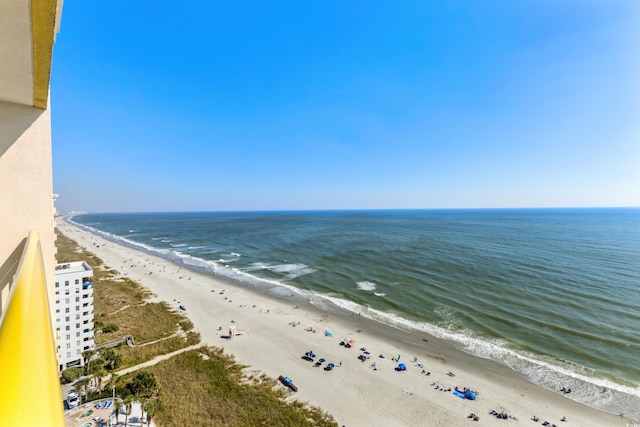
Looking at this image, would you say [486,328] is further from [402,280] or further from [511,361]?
[402,280]

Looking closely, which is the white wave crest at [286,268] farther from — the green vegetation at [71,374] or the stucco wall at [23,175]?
the stucco wall at [23,175]

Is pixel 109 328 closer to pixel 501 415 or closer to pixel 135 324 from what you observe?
pixel 135 324

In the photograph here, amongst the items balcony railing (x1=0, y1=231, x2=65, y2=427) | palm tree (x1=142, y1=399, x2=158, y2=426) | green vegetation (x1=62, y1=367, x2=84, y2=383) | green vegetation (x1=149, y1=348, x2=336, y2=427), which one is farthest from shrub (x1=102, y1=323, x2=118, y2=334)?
balcony railing (x1=0, y1=231, x2=65, y2=427)

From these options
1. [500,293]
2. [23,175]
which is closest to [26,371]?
[23,175]

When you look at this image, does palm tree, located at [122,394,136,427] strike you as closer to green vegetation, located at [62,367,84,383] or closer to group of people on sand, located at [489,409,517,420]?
green vegetation, located at [62,367,84,383]

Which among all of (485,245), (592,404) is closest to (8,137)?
(592,404)

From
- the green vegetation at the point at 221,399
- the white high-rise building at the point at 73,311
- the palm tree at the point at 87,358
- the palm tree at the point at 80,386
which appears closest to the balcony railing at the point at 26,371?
the green vegetation at the point at 221,399

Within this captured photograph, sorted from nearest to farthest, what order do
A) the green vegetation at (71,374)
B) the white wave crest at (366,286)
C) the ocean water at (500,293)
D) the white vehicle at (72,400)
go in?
the white vehicle at (72,400) < the green vegetation at (71,374) < the ocean water at (500,293) < the white wave crest at (366,286)
